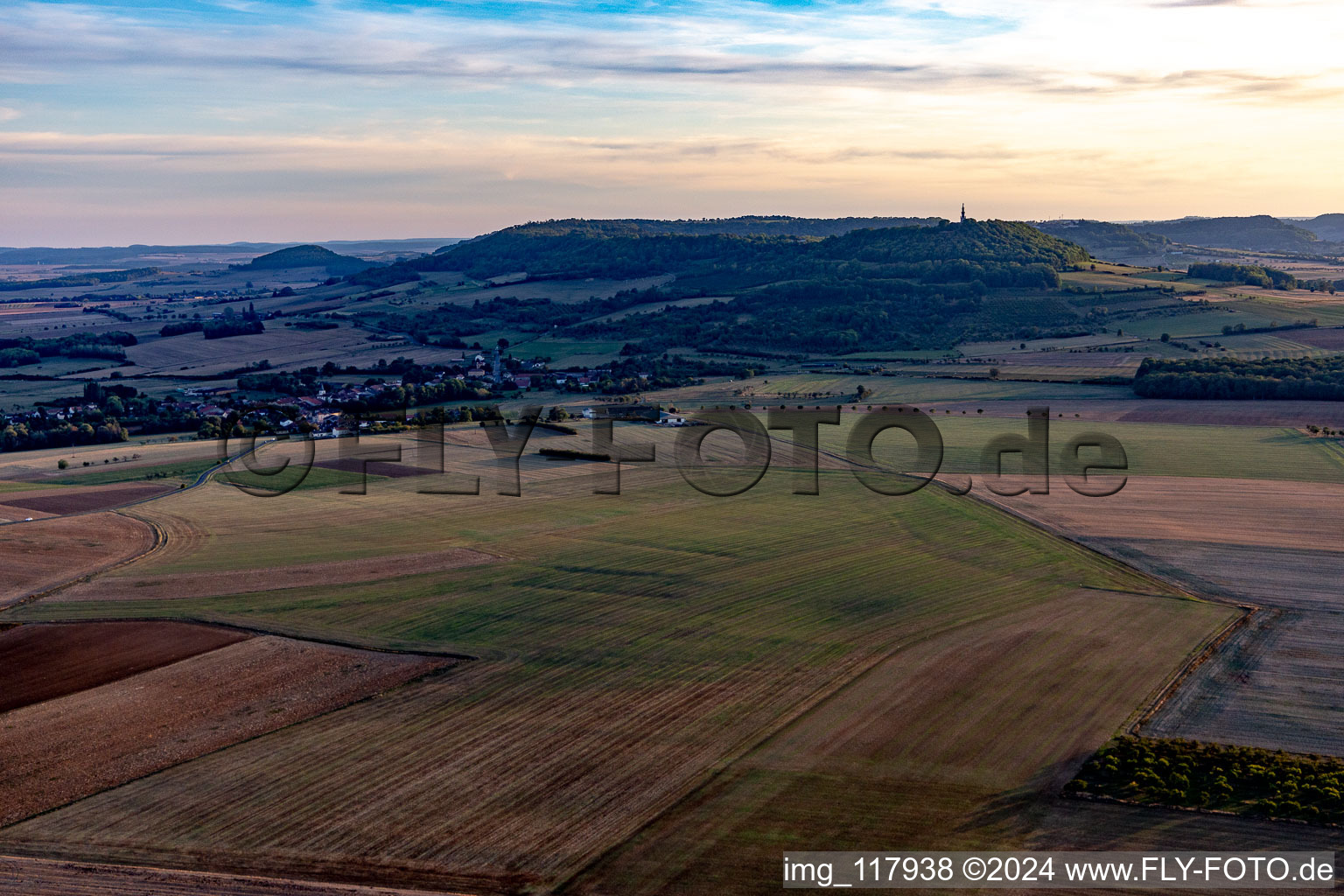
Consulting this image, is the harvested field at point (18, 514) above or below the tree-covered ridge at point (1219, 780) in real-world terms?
above

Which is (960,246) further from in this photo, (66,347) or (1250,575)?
(1250,575)

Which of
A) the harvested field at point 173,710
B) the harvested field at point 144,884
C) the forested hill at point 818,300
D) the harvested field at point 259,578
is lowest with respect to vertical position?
the harvested field at point 144,884

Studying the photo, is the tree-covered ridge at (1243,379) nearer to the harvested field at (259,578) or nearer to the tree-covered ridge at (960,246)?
the harvested field at (259,578)

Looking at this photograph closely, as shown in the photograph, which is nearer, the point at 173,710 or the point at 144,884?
the point at 144,884

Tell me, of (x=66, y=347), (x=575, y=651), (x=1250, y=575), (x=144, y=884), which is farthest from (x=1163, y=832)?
(x=66, y=347)

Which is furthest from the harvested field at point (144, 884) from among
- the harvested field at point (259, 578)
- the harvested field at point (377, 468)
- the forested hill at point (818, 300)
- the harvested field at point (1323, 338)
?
the harvested field at point (1323, 338)

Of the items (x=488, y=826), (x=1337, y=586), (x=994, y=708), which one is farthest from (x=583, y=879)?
(x=1337, y=586)
